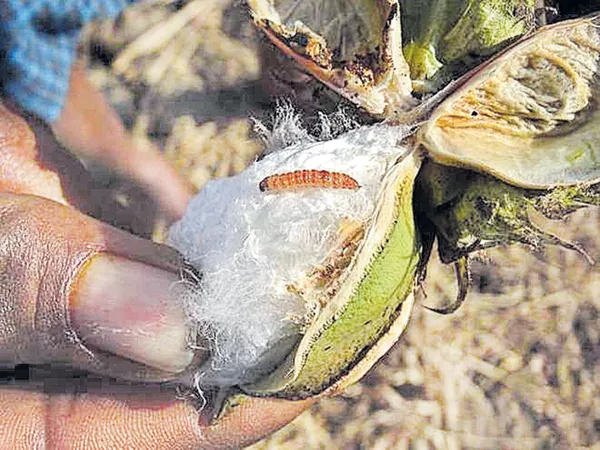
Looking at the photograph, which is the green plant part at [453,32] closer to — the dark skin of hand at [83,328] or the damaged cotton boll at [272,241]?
the damaged cotton boll at [272,241]

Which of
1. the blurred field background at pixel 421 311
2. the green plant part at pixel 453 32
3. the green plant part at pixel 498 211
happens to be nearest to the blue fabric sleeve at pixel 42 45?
the blurred field background at pixel 421 311

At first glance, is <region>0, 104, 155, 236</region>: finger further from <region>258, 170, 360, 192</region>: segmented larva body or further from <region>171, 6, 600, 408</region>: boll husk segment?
<region>258, 170, 360, 192</region>: segmented larva body

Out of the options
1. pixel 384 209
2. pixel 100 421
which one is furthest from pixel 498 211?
pixel 100 421

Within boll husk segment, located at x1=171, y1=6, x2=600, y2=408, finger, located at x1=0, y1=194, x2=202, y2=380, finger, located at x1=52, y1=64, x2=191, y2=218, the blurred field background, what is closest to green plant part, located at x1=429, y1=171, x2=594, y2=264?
boll husk segment, located at x1=171, y1=6, x2=600, y2=408

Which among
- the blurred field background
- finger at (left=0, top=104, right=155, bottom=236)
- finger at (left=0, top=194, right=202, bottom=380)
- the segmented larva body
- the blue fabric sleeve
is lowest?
the blurred field background

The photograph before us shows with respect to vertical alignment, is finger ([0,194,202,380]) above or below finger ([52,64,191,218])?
above

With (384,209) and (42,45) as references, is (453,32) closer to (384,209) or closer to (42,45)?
(384,209)
